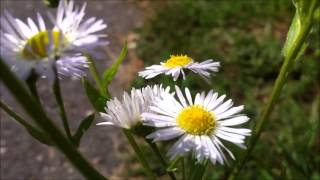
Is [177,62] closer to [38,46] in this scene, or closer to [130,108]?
[130,108]

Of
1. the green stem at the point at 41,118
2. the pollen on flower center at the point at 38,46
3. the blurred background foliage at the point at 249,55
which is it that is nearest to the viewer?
the green stem at the point at 41,118

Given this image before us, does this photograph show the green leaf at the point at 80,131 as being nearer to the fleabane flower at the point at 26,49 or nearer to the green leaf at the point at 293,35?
the fleabane flower at the point at 26,49

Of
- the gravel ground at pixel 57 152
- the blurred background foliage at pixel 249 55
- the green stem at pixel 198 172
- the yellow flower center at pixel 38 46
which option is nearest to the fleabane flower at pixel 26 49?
the yellow flower center at pixel 38 46

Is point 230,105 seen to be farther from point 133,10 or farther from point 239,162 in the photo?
point 133,10

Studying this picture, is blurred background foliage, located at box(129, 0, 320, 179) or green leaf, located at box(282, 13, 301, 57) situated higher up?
green leaf, located at box(282, 13, 301, 57)

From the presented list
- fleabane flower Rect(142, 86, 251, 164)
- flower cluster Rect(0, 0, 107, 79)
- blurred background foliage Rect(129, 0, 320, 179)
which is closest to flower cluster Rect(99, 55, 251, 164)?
fleabane flower Rect(142, 86, 251, 164)

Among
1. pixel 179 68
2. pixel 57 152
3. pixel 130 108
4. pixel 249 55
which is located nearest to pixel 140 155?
pixel 130 108

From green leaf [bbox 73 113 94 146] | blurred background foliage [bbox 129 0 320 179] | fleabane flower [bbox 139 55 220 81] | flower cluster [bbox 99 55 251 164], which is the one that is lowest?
blurred background foliage [bbox 129 0 320 179]

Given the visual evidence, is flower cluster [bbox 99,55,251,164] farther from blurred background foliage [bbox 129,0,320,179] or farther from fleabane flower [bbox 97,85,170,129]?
blurred background foliage [bbox 129,0,320,179]
